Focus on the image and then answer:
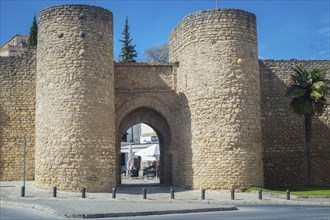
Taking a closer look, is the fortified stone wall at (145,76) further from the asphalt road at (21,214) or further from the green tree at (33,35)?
the green tree at (33,35)

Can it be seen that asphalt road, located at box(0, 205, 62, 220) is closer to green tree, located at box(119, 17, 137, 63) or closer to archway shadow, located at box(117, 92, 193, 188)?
archway shadow, located at box(117, 92, 193, 188)

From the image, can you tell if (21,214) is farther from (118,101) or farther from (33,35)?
(33,35)

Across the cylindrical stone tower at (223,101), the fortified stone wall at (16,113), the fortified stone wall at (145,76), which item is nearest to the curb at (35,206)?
the fortified stone wall at (16,113)

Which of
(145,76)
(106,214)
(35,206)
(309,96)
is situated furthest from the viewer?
(145,76)

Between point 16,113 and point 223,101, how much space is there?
10485 millimetres

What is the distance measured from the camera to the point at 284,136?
85.2ft

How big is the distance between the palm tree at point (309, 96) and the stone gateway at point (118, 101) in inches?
80.6

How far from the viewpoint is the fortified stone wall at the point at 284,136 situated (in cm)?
2570

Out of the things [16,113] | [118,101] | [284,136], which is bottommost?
[284,136]

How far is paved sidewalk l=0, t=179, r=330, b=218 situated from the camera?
45.2 ft

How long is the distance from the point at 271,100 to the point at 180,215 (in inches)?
546

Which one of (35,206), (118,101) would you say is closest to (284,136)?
(118,101)

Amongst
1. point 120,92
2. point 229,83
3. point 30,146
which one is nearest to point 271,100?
point 229,83

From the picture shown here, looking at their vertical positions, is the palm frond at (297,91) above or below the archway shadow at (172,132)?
above
